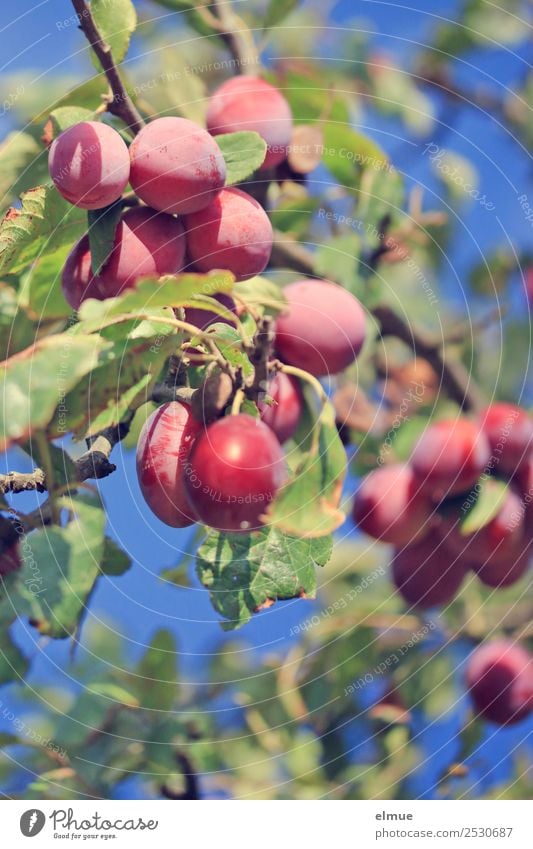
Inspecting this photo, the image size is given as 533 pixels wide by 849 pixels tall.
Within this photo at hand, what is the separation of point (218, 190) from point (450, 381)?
0.34m

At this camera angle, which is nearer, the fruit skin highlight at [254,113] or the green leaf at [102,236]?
the green leaf at [102,236]

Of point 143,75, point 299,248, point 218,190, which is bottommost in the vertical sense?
point 218,190

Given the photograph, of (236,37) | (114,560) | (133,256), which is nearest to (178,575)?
(114,560)

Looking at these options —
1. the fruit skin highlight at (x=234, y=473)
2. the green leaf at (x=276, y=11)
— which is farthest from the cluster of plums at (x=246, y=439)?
the green leaf at (x=276, y=11)

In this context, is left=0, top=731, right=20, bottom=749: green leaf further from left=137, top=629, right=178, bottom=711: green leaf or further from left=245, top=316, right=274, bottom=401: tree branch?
left=245, top=316, right=274, bottom=401: tree branch

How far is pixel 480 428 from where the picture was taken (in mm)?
718

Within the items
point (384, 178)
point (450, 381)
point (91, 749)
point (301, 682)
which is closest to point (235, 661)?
point (301, 682)

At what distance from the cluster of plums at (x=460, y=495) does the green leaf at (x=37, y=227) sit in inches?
11.6

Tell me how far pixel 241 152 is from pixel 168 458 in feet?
0.65

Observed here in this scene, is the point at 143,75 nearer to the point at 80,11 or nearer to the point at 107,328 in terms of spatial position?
the point at 80,11

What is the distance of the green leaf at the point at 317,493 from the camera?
520mm

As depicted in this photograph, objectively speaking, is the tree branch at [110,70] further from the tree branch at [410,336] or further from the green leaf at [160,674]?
the green leaf at [160,674]

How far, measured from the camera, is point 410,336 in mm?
840

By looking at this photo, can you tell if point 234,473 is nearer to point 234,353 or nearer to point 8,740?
point 234,353
